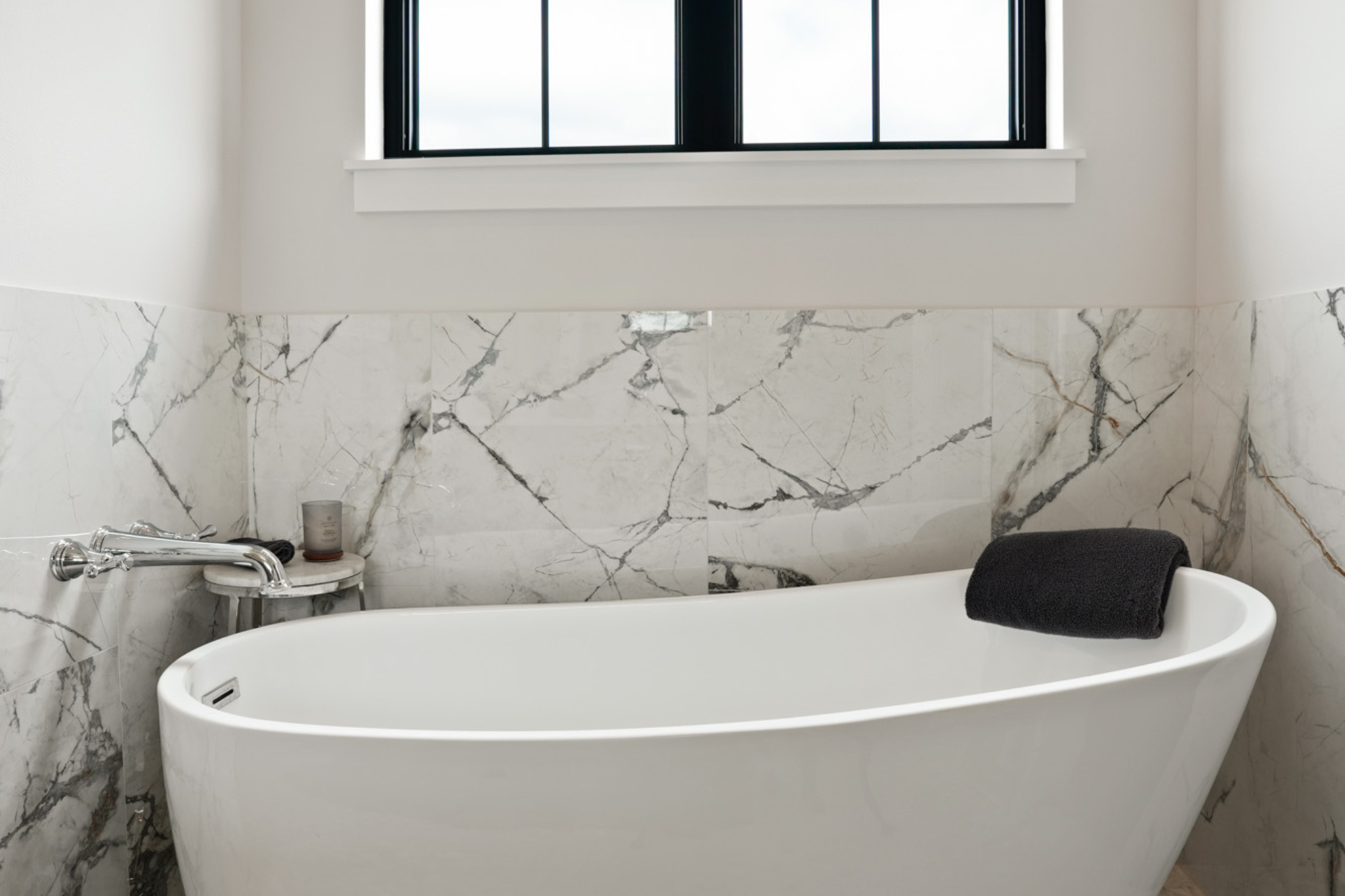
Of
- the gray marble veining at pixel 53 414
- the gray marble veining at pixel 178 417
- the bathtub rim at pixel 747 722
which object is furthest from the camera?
the gray marble veining at pixel 178 417

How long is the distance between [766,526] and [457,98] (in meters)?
1.20

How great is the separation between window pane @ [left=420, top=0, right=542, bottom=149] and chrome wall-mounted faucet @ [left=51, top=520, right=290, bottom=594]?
1.05m

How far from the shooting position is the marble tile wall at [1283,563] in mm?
1389

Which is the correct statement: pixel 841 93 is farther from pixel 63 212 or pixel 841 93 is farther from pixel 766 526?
pixel 63 212

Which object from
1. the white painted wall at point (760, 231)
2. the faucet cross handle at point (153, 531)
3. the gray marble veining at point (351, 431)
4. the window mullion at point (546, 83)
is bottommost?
the faucet cross handle at point (153, 531)

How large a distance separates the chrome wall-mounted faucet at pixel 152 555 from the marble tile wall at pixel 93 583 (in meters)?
0.03

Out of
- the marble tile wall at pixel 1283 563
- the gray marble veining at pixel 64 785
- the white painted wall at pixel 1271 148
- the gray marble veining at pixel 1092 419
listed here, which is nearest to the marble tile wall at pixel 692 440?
the gray marble veining at pixel 1092 419

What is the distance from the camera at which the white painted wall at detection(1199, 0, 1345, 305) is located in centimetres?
140

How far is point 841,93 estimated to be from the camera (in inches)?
75.5

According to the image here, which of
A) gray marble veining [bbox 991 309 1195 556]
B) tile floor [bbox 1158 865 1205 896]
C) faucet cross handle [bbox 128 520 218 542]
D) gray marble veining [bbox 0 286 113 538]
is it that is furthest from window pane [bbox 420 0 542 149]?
tile floor [bbox 1158 865 1205 896]

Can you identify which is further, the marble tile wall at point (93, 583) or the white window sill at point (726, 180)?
the white window sill at point (726, 180)

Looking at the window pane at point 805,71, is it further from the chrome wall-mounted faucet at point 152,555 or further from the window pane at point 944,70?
the chrome wall-mounted faucet at point 152,555

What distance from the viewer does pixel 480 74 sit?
195cm

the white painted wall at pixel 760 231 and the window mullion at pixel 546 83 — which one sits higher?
the window mullion at pixel 546 83
